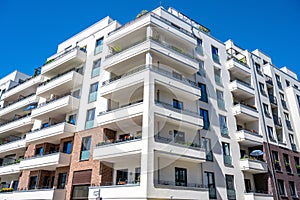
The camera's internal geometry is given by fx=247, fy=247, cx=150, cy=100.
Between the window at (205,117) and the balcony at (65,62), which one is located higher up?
the balcony at (65,62)

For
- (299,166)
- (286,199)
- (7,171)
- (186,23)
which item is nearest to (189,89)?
(186,23)

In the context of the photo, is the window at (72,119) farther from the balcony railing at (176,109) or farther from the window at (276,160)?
the window at (276,160)

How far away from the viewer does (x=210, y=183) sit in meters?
21.1

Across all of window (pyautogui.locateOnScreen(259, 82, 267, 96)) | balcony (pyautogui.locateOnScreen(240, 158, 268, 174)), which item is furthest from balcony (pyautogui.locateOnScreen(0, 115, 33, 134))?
window (pyautogui.locateOnScreen(259, 82, 267, 96))

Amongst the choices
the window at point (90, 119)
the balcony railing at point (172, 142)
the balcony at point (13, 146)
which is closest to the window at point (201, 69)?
the balcony railing at point (172, 142)

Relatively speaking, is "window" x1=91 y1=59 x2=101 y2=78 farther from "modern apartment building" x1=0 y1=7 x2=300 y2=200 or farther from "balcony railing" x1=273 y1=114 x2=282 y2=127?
"balcony railing" x1=273 y1=114 x2=282 y2=127

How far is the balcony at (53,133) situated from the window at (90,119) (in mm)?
1659

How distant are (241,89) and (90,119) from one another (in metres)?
16.9

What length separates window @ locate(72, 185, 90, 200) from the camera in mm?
20422

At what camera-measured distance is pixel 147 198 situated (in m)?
15.6

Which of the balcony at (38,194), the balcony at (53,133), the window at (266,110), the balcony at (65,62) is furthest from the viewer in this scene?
the window at (266,110)

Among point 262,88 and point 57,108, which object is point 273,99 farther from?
point 57,108

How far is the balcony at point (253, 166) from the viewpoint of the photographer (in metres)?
23.8

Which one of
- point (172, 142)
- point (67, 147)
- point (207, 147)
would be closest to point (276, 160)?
point (207, 147)
